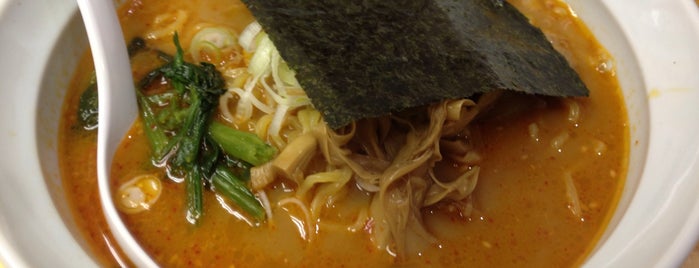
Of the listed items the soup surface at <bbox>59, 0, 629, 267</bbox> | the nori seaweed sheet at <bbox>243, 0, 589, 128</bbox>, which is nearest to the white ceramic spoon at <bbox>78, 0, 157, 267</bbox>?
the soup surface at <bbox>59, 0, 629, 267</bbox>

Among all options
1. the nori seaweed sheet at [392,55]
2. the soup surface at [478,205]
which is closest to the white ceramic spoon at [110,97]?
the soup surface at [478,205]

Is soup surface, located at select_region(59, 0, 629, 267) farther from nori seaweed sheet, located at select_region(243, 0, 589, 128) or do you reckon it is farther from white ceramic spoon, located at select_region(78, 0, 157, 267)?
nori seaweed sheet, located at select_region(243, 0, 589, 128)

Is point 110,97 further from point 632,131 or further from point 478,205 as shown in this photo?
point 632,131

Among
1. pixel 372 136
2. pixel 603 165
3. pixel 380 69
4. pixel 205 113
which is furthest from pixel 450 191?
pixel 205 113

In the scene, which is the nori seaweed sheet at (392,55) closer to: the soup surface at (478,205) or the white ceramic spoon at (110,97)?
the soup surface at (478,205)

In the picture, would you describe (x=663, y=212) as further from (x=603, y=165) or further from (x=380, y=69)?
(x=380, y=69)

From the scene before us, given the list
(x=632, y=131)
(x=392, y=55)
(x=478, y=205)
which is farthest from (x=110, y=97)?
(x=632, y=131)
